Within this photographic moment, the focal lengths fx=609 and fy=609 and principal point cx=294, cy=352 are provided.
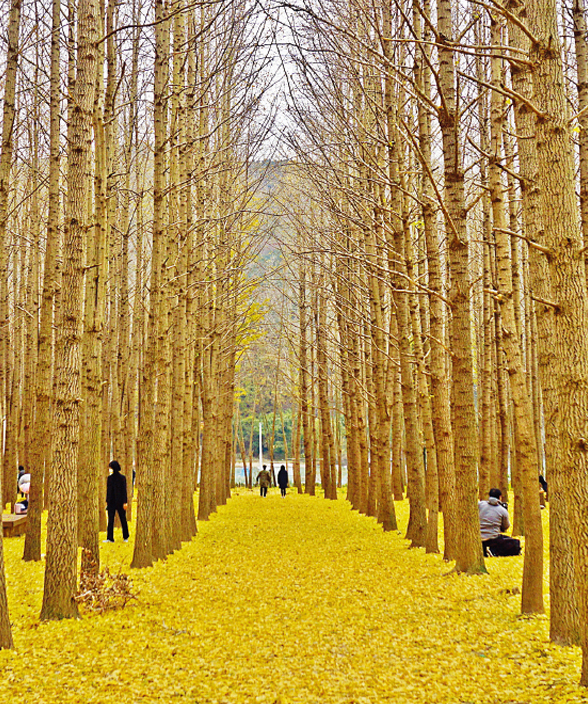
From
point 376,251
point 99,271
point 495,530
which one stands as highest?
point 376,251

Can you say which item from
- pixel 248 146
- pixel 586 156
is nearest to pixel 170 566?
pixel 586 156

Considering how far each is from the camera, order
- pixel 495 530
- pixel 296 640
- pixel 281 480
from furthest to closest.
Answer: pixel 281 480
pixel 495 530
pixel 296 640

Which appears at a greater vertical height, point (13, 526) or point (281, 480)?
point (13, 526)

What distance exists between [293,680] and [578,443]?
2675mm

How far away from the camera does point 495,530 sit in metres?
9.82

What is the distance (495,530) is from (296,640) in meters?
5.39

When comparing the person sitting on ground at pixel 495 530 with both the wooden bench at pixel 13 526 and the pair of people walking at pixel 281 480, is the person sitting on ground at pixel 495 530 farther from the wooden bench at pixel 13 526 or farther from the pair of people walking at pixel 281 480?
the pair of people walking at pixel 281 480

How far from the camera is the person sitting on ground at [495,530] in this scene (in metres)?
9.66

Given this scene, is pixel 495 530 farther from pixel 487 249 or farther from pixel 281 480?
pixel 281 480

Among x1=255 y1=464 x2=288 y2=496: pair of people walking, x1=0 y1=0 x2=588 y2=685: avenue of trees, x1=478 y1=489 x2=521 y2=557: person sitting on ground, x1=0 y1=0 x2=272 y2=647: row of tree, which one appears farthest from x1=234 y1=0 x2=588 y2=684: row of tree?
x1=255 y1=464 x2=288 y2=496: pair of people walking

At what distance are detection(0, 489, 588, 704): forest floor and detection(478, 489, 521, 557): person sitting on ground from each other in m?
0.40

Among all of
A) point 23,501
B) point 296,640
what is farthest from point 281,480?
point 296,640

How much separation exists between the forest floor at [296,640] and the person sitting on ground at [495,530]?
1.31ft

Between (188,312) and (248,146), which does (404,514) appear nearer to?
(188,312)
